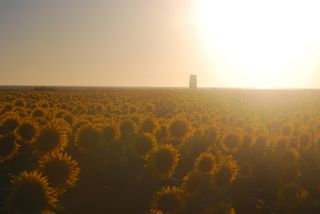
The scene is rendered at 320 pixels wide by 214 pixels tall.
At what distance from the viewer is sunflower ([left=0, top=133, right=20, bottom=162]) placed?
37.9 feet

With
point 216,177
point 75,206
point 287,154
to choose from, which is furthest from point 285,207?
point 75,206

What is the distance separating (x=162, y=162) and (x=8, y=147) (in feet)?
13.9

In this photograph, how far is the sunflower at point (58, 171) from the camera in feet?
29.1

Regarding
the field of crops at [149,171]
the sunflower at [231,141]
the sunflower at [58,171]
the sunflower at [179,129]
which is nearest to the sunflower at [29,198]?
the field of crops at [149,171]

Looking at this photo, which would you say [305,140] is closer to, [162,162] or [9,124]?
[162,162]

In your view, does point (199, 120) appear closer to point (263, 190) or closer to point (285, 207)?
point (263, 190)

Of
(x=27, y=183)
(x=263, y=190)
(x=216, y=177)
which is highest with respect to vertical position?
(x=27, y=183)

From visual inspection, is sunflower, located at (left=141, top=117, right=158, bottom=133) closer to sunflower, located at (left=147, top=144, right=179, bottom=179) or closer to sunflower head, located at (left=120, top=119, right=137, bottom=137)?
sunflower head, located at (left=120, top=119, right=137, bottom=137)

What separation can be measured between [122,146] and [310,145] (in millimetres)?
7696

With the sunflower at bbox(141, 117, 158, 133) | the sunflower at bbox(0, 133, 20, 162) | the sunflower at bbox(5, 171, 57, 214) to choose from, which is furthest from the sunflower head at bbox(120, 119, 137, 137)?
the sunflower at bbox(5, 171, 57, 214)

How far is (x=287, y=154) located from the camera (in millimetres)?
13953

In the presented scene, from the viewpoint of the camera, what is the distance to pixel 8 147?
461 inches

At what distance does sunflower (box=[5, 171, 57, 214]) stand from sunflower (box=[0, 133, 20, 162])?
4.37 meters

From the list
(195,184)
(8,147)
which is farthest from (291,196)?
(8,147)
